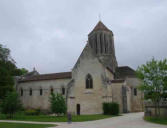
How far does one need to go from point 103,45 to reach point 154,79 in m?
23.7

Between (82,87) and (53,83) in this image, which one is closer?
(82,87)

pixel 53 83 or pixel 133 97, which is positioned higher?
pixel 53 83

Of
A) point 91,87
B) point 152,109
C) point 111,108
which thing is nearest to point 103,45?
point 91,87

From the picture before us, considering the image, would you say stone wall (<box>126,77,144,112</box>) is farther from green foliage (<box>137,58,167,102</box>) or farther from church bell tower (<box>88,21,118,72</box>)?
green foliage (<box>137,58,167,102</box>)

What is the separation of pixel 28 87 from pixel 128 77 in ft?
78.6

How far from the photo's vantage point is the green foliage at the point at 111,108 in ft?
99.8

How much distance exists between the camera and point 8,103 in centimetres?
2809

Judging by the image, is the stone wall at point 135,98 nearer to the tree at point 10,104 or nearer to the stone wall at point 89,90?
the stone wall at point 89,90

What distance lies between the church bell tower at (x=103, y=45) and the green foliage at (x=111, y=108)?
1380 centimetres

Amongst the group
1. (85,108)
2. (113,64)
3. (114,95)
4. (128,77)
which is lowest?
(85,108)

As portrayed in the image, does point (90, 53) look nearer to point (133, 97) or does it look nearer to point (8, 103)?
point (133, 97)

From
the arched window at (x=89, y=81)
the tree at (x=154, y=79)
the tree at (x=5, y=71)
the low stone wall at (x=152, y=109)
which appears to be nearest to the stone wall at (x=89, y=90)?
the arched window at (x=89, y=81)

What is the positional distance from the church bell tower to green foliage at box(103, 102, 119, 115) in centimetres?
1380

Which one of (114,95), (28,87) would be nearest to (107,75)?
(114,95)
